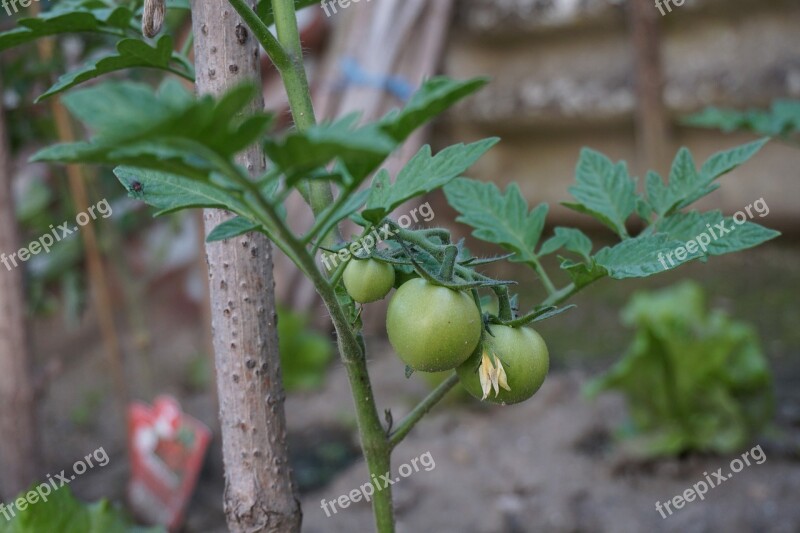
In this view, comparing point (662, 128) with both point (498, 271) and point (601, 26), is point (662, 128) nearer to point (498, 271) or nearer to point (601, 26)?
point (601, 26)

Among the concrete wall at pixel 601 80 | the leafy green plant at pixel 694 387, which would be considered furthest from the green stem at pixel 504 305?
the concrete wall at pixel 601 80

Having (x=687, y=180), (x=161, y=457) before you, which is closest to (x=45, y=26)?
(x=687, y=180)

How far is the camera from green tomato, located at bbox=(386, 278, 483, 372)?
20.6 inches

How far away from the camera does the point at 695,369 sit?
1.71m

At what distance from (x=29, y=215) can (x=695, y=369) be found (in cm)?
179

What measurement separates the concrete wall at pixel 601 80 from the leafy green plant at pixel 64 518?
216cm

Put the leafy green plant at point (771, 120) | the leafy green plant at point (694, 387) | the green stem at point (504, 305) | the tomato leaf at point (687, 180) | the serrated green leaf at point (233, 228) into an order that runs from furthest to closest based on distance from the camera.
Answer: the leafy green plant at point (694, 387) < the leafy green plant at point (771, 120) < the tomato leaf at point (687, 180) < the green stem at point (504, 305) < the serrated green leaf at point (233, 228)

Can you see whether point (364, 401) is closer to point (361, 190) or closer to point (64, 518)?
point (361, 190)

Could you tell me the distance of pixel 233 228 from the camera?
0.48m

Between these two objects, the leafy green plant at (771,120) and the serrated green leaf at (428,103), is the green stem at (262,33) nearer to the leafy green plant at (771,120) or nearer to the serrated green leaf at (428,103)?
the serrated green leaf at (428,103)

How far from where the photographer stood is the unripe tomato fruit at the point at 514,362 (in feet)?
1.84

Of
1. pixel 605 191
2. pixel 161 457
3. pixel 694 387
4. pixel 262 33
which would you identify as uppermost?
pixel 262 33

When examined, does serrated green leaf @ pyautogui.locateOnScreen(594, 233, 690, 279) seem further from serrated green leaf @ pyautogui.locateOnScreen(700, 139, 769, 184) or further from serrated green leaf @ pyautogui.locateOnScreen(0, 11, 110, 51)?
serrated green leaf @ pyautogui.locateOnScreen(0, 11, 110, 51)

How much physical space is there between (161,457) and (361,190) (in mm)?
1487
